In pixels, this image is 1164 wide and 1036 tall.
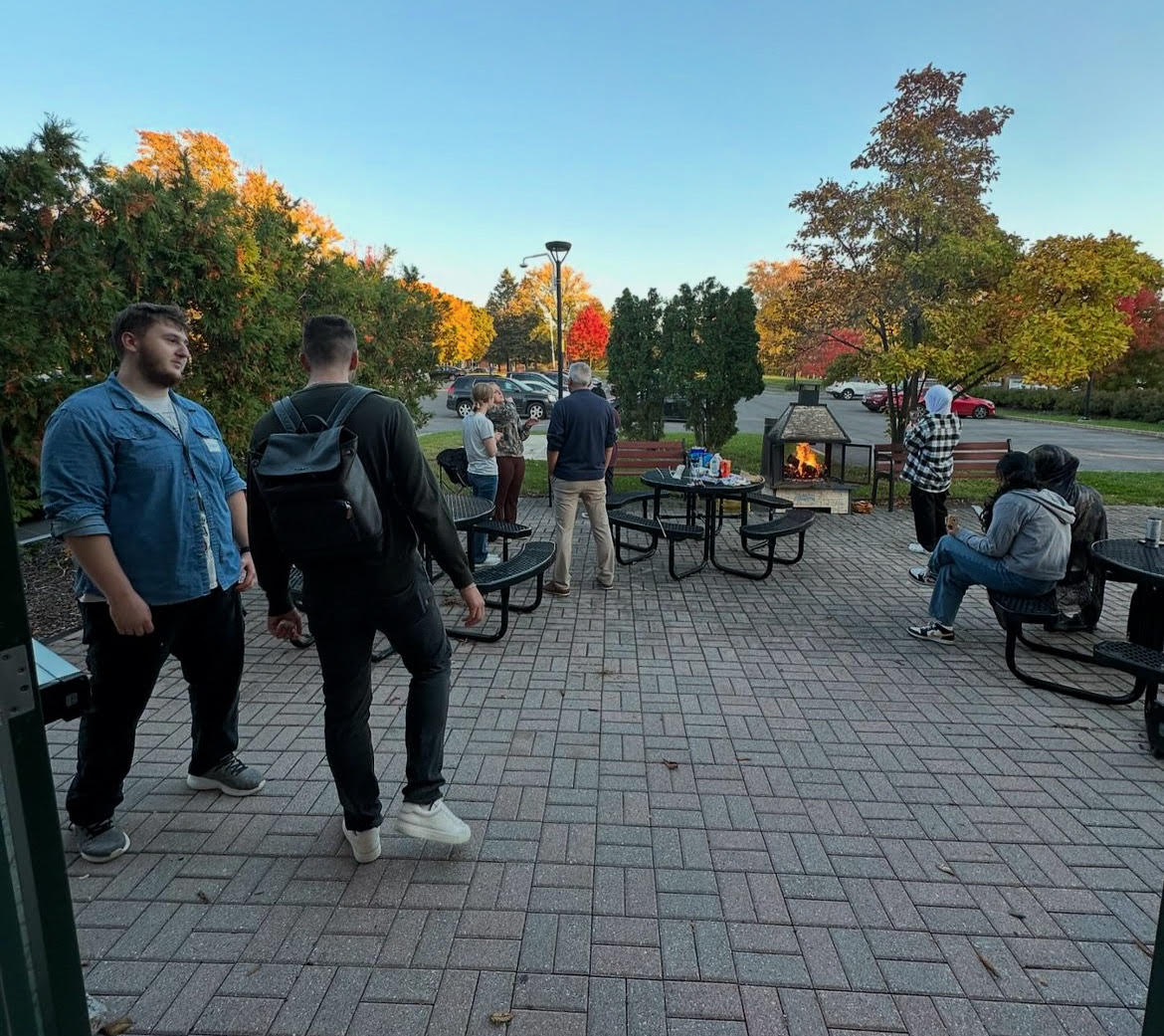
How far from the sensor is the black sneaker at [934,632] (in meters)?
5.15

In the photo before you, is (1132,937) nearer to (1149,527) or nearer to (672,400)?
(1149,527)

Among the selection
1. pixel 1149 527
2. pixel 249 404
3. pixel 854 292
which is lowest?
pixel 1149 527

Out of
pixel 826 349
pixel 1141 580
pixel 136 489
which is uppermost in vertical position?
pixel 826 349

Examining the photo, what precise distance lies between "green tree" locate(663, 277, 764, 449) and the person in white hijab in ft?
13.0

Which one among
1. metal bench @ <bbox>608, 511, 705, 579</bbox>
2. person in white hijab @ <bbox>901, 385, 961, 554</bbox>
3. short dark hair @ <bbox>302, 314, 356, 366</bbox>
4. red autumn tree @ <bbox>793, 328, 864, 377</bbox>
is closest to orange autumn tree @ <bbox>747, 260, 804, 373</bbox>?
red autumn tree @ <bbox>793, 328, 864, 377</bbox>

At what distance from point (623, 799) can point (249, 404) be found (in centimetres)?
565

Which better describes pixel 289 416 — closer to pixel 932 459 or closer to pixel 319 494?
pixel 319 494

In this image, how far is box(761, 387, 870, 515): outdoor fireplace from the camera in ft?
32.4

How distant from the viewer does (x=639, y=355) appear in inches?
436

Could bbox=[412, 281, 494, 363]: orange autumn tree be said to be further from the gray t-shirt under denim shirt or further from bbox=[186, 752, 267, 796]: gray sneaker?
bbox=[186, 752, 267, 796]: gray sneaker

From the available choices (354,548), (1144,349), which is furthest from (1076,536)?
(1144,349)

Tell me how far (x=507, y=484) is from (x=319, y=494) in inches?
207

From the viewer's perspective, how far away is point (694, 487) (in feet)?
22.4

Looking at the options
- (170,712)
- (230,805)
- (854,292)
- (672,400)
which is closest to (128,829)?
(230,805)
